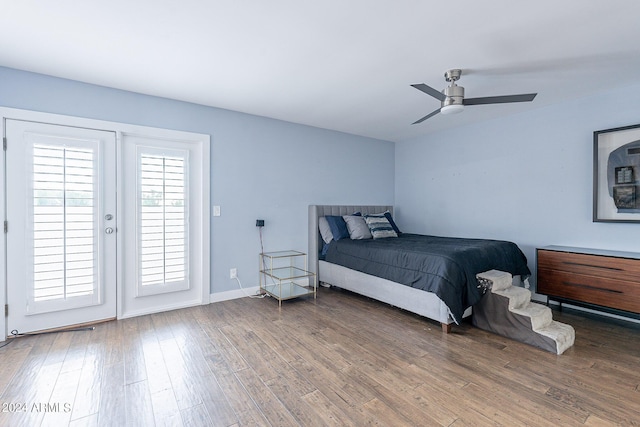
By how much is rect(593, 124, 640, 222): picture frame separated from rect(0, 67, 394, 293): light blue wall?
9.96ft

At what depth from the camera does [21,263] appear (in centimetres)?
271

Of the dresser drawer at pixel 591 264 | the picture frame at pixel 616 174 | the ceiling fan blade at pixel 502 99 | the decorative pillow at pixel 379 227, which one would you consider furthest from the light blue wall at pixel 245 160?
the picture frame at pixel 616 174

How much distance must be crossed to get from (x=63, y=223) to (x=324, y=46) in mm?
2952

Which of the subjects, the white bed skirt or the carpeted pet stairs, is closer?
the carpeted pet stairs

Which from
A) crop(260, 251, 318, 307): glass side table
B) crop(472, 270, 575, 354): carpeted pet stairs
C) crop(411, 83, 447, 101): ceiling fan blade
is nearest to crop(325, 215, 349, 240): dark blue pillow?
crop(260, 251, 318, 307): glass side table

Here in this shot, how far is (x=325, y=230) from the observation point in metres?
4.45

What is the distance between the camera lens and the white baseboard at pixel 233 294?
3725 mm

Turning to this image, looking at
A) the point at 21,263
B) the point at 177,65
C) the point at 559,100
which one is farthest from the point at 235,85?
the point at 559,100

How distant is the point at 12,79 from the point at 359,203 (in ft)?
14.5

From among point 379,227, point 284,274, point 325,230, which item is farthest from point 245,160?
point 379,227

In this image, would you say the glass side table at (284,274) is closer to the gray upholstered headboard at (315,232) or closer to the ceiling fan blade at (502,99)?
the gray upholstered headboard at (315,232)

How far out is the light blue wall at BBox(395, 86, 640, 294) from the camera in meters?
3.32

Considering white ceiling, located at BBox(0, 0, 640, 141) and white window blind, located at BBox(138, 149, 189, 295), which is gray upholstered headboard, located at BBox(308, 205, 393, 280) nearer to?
white ceiling, located at BBox(0, 0, 640, 141)

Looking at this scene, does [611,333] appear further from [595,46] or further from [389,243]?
[595,46]
